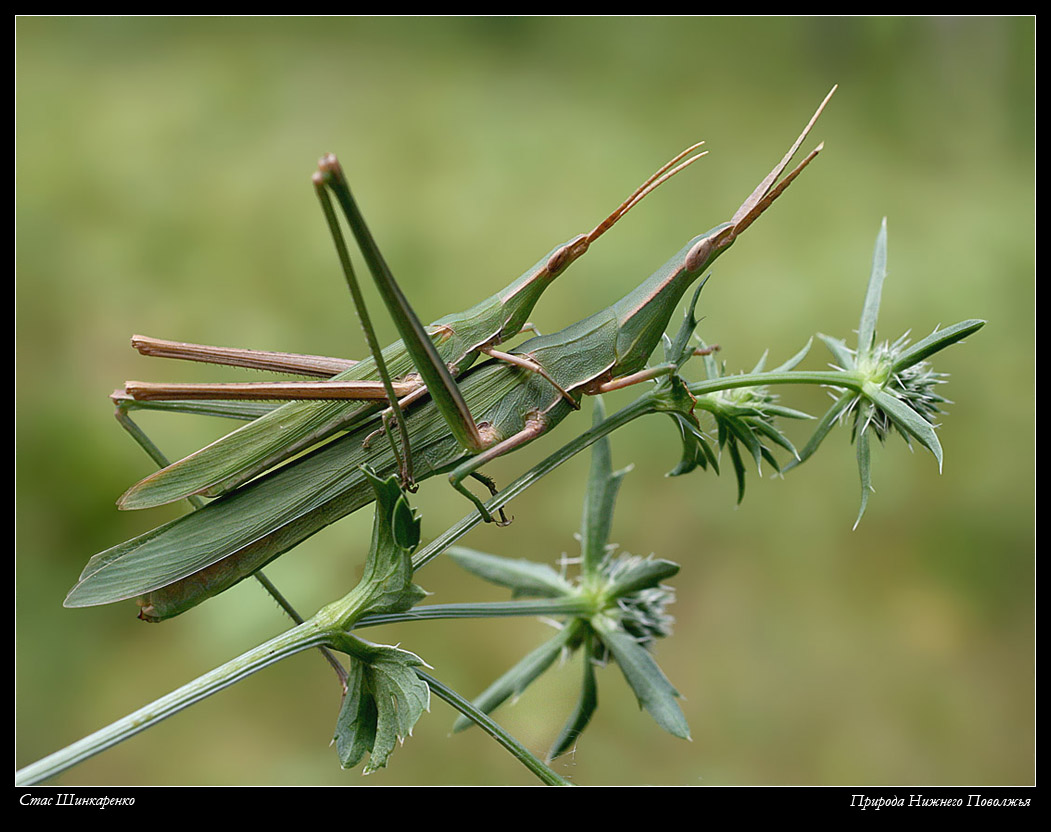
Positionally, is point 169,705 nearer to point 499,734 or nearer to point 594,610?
point 499,734

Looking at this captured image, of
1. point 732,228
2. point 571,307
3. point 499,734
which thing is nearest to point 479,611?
point 499,734

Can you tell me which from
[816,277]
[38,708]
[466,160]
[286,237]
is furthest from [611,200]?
[38,708]

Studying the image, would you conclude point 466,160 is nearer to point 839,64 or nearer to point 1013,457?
point 839,64

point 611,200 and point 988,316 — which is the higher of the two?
point 611,200

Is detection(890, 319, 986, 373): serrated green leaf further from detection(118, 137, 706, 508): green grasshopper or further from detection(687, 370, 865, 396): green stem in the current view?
detection(118, 137, 706, 508): green grasshopper

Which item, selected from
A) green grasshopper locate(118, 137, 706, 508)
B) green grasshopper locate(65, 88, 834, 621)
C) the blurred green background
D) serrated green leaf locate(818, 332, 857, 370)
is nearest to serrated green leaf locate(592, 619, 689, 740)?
the blurred green background

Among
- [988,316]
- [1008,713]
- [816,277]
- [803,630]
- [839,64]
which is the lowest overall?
[1008,713]
